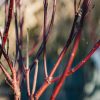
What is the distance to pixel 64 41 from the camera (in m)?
3.04

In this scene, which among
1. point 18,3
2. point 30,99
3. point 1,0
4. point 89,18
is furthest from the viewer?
point 89,18

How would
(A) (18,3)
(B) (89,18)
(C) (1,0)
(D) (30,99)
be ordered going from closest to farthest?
1. (D) (30,99)
2. (A) (18,3)
3. (C) (1,0)
4. (B) (89,18)

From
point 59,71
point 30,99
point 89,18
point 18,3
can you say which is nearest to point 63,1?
point 89,18

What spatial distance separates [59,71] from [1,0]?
88cm

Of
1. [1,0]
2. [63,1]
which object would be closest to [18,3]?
[1,0]

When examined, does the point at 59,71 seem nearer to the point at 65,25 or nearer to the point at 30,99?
the point at 65,25

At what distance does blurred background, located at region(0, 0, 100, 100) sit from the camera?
9.59 feet

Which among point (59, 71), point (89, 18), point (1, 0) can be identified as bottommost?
point (59, 71)

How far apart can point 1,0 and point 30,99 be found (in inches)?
60.2

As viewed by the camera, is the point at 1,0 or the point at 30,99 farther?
the point at 1,0

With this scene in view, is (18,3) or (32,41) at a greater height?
(18,3)

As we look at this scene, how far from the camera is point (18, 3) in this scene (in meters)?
1.41

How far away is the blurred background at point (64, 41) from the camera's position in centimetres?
292

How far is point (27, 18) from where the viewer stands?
3072mm
